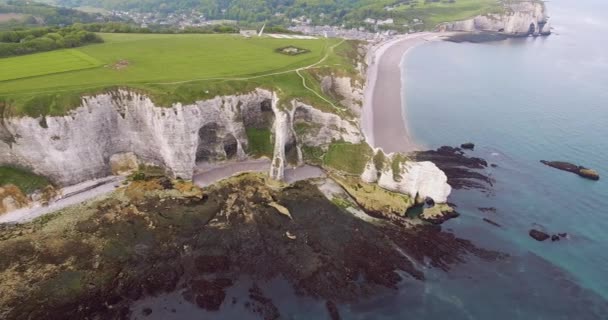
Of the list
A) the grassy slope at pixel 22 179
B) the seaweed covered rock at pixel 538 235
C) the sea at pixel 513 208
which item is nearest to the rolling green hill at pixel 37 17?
the grassy slope at pixel 22 179

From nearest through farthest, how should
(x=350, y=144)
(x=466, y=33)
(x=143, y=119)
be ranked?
1. (x=143, y=119)
2. (x=350, y=144)
3. (x=466, y=33)

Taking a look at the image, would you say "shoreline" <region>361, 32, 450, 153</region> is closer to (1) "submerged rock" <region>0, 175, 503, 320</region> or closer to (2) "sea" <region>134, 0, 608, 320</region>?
(2) "sea" <region>134, 0, 608, 320</region>

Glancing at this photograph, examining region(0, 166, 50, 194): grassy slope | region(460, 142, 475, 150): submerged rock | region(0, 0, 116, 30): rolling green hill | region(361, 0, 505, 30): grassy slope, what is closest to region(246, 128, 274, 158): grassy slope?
region(0, 166, 50, 194): grassy slope

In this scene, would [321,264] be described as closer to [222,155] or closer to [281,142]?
[281,142]

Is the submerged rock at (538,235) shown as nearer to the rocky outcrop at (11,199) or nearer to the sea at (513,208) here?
the sea at (513,208)

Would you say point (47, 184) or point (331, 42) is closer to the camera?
point (47, 184)

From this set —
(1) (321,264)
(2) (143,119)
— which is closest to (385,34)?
(2) (143,119)
